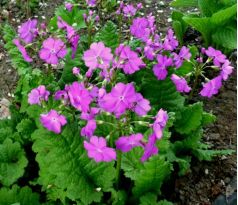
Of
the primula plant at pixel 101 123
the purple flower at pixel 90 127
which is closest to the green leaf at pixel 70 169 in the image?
the primula plant at pixel 101 123

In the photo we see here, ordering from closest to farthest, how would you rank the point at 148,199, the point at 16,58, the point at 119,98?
the point at 119,98 < the point at 148,199 < the point at 16,58

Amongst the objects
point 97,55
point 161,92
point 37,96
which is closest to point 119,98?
point 97,55

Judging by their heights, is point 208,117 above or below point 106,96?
below

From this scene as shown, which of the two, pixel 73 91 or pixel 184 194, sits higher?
pixel 73 91

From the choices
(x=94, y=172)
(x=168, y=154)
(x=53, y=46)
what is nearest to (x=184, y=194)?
(x=168, y=154)

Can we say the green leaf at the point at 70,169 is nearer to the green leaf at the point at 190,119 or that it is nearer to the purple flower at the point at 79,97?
the purple flower at the point at 79,97

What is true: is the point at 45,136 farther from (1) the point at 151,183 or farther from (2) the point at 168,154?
(2) the point at 168,154

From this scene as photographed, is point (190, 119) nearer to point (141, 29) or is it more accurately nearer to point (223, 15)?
point (141, 29)
